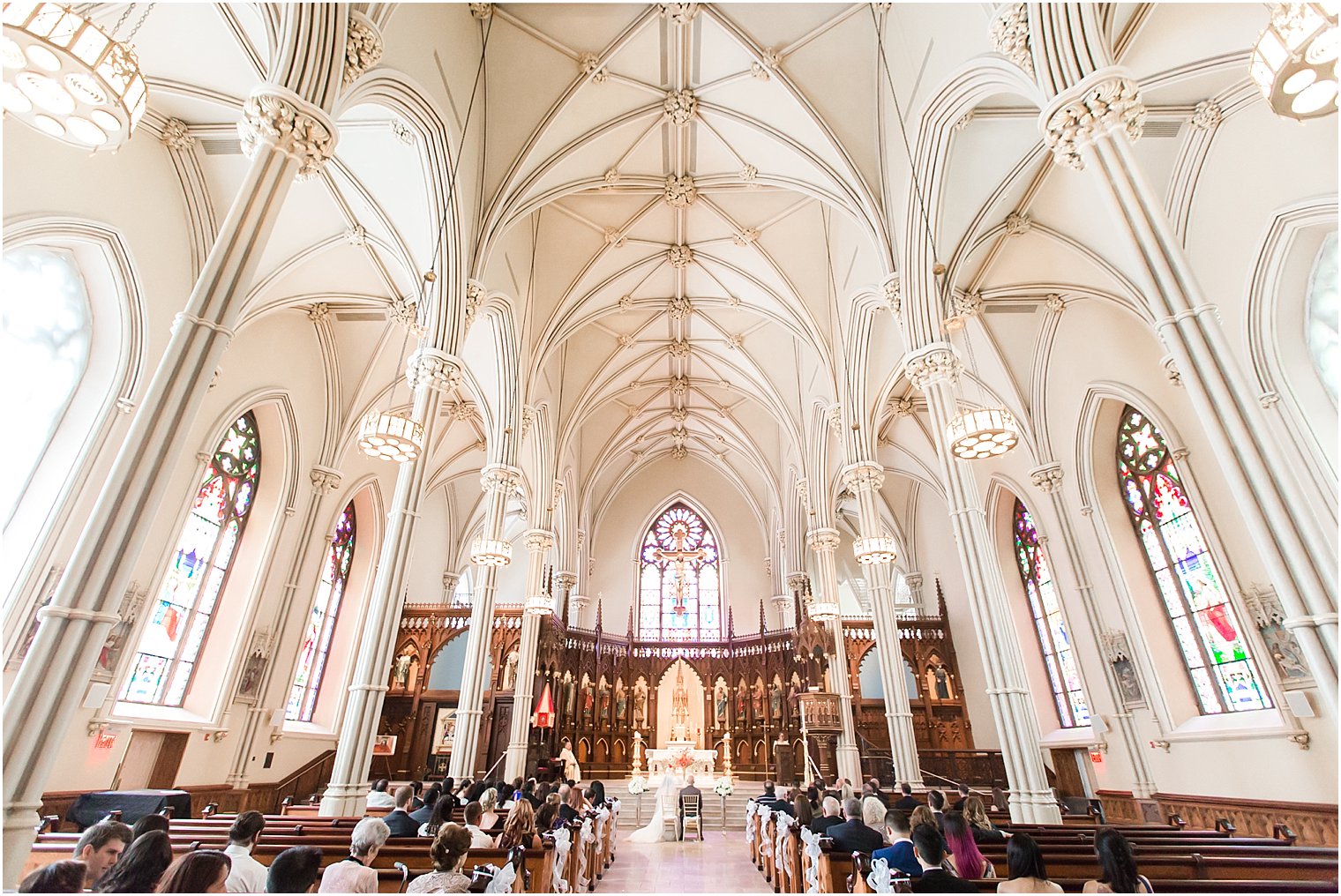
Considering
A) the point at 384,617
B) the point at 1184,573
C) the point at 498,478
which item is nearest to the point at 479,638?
the point at 498,478

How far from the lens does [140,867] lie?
2957 mm

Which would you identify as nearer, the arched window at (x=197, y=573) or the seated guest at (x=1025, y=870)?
the seated guest at (x=1025, y=870)

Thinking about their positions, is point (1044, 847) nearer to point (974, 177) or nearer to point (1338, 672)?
point (1338, 672)

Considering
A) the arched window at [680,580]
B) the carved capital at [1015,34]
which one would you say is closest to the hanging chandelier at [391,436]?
the carved capital at [1015,34]

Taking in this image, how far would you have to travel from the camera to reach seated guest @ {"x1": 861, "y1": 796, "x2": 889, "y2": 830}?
6695 millimetres

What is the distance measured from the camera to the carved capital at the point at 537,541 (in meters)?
17.4

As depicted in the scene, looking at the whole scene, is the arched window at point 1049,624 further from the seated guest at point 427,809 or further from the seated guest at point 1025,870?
the seated guest at point 427,809

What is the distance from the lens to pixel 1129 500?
44.9 feet

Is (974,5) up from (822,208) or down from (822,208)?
down

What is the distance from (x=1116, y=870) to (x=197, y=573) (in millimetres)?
15567

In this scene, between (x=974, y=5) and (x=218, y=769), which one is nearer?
(x=974, y=5)

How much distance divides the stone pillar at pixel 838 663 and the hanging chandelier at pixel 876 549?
4012 mm

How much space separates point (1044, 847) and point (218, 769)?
14749 millimetres

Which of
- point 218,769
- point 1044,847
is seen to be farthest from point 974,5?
point 218,769
